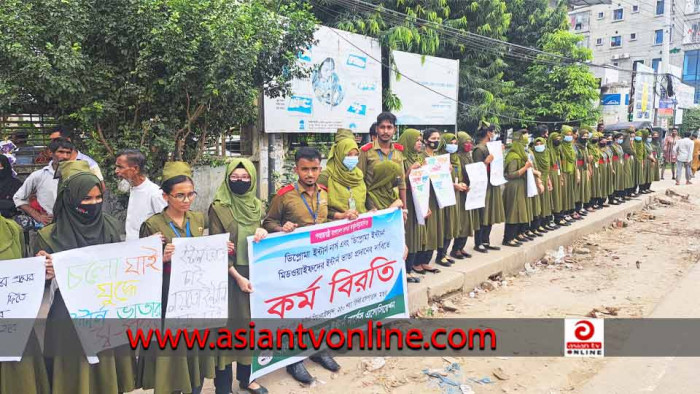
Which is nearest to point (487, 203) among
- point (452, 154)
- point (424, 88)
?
point (452, 154)

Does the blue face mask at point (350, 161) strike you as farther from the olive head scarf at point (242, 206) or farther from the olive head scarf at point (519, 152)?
the olive head scarf at point (519, 152)

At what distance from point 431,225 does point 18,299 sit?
12.9 feet

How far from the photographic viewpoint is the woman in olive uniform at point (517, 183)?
6.78 metres

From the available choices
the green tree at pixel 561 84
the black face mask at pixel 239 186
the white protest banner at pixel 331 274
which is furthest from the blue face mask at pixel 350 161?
the green tree at pixel 561 84

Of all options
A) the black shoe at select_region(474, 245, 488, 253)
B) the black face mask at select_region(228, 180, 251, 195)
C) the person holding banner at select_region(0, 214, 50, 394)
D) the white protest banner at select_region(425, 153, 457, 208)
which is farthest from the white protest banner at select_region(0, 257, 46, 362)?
the black shoe at select_region(474, 245, 488, 253)

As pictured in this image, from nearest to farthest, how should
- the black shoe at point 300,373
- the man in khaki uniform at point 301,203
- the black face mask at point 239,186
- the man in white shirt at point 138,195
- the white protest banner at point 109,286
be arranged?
the white protest banner at point 109,286 → the black face mask at point 239,186 → the man in khaki uniform at point 301,203 → the black shoe at point 300,373 → the man in white shirt at point 138,195

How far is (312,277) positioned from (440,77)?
446 inches

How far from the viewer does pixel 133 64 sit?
232 inches

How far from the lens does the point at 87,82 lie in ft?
18.6

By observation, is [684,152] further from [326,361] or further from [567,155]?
[326,361]

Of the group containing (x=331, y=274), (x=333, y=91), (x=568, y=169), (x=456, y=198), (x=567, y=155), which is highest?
(x=333, y=91)

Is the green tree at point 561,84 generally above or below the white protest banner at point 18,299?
above

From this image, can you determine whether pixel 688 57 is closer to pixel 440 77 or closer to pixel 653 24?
pixel 653 24

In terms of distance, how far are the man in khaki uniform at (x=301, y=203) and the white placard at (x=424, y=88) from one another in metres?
9.47
